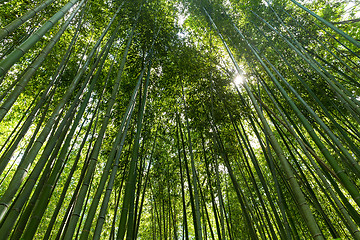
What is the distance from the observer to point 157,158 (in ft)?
14.7

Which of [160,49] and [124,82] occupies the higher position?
[160,49]

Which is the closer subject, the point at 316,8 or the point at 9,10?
the point at 9,10

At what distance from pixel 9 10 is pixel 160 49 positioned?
8.91ft

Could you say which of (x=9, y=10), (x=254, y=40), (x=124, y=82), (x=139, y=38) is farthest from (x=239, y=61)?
(x=9, y=10)

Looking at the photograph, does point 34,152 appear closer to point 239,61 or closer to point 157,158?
point 157,158

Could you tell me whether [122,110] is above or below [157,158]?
above

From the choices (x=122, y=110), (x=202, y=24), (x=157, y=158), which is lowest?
(x=157, y=158)

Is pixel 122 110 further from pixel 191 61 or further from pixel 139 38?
pixel 191 61

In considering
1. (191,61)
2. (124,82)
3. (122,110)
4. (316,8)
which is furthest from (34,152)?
(316,8)

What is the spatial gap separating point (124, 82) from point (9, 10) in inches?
90.1

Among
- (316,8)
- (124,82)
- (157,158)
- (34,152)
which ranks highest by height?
(316,8)

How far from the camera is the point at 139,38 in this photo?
3840 millimetres

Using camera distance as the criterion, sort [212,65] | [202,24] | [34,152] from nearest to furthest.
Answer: [34,152] → [212,65] → [202,24]

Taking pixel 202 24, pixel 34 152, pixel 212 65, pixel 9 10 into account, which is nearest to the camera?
pixel 34 152
